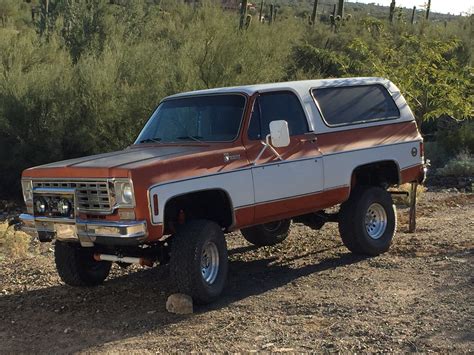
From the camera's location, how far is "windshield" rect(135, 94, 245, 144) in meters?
7.36

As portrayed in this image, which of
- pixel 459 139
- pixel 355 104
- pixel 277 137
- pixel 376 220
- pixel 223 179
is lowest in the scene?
pixel 459 139

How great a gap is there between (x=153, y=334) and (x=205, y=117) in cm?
254

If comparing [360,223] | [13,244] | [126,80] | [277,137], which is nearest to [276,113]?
[277,137]

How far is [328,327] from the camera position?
599cm

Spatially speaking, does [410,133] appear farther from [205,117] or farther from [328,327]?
[328,327]

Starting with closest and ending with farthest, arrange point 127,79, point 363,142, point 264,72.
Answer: point 363,142 → point 127,79 → point 264,72

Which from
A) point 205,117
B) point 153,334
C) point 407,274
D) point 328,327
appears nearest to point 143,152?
point 205,117

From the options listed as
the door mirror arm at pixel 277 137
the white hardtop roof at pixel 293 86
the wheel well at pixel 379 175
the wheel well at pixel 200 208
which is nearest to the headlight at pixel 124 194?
the wheel well at pixel 200 208

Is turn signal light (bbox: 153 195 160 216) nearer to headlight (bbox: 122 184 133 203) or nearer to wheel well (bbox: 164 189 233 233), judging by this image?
headlight (bbox: 122 184 133 203)

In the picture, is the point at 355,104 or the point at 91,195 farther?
the point at 355,104

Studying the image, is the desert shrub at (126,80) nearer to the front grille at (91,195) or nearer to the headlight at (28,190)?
the headlight at (28,190)

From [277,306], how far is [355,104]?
3.13 metres

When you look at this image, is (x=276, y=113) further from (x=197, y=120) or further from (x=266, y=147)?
(x=197, y=120)

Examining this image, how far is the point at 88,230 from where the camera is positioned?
20.8 ft
